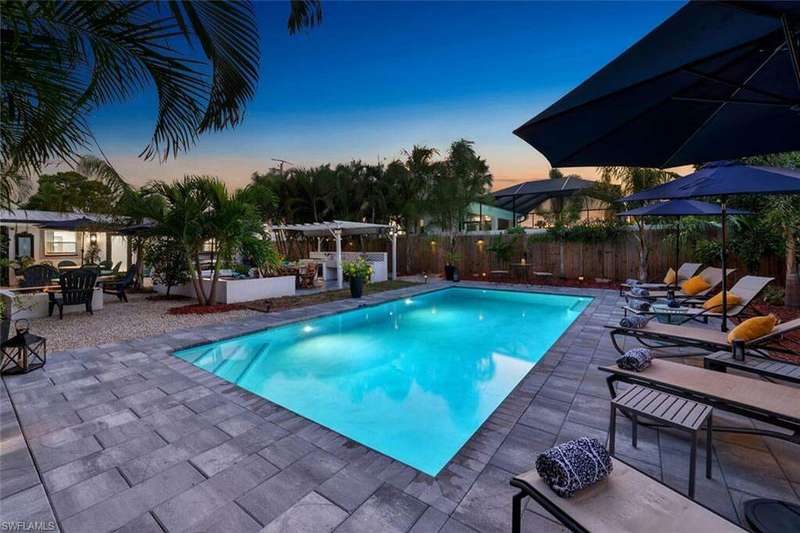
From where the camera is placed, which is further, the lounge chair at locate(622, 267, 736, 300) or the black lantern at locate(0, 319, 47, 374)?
the lounge chair at locate(622, 267, 736, 300)

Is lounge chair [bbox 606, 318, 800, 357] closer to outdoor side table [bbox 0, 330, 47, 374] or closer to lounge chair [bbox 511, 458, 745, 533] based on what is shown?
lounge chair [bbox 511, 458, 745, 533]

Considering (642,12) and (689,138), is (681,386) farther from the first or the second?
(642,12)

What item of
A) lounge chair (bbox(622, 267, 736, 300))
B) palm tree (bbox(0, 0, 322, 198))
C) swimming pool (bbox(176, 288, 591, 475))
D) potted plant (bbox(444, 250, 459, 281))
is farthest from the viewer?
potted plant (bbox(444, 250, 459, 281))

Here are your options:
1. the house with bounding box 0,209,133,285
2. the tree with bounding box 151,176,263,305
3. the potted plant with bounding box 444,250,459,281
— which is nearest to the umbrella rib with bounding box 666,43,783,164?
the tree with bounding box 151,176,263,305

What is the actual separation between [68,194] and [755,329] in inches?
1011

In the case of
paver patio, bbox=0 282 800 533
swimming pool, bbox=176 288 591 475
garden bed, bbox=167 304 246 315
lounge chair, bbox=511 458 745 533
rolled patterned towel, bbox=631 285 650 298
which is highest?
rolled patterned towel, bbox=631 285 650 298

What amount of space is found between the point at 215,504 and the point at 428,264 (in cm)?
1502

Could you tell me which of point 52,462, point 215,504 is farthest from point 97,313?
point 215,504

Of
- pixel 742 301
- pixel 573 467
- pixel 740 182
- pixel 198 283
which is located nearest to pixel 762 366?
pixel 740 182

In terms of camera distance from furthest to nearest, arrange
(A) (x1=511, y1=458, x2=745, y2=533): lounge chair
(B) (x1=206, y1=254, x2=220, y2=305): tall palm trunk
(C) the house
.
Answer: (C) the house → (B) (x1=206, y1=254, x2=220, y2=305): tall palm trunk → (A) (x1=511, y1=458, x2=745, y2=533): lounge chair

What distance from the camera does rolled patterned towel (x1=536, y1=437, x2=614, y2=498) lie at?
5.13ft

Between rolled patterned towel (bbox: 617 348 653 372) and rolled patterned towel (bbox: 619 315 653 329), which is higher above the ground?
rolled patterned towel (bbox: 619 315 653 329)

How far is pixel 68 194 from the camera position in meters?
18.1

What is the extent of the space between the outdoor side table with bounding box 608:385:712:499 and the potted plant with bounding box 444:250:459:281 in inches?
458
